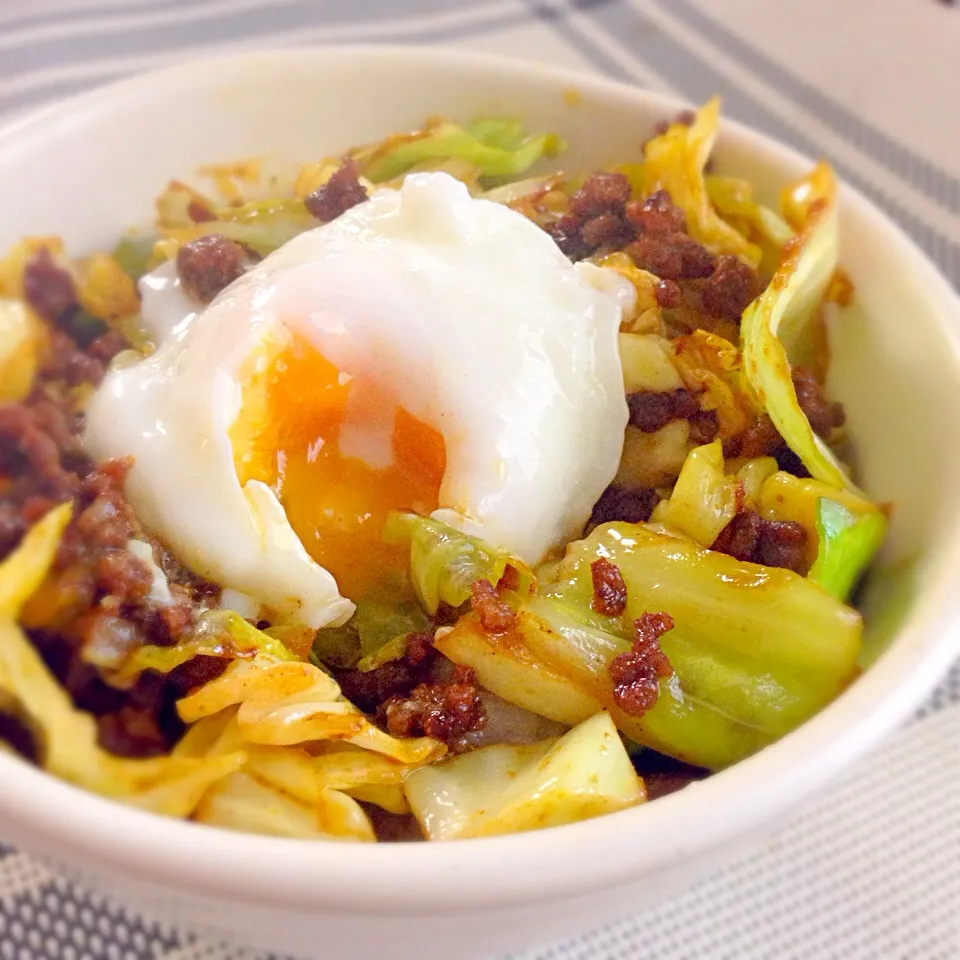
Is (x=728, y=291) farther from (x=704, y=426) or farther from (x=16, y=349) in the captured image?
(x=16, y=349)

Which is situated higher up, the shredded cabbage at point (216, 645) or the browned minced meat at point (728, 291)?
the browned minced meat at point (728, 291)

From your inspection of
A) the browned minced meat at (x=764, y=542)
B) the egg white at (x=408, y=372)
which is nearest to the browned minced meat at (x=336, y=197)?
the egg white at (x=408, y=372)

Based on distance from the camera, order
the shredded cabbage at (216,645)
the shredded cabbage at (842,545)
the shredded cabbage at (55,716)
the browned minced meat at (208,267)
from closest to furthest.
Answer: the shredded cabbage at (55,716)
the shredded cabbage at (216,645)
the shredded cabbage at (842,545)
the browned minced meat at (208,267)

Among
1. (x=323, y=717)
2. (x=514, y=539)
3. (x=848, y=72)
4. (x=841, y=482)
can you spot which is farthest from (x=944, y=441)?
(x=848, y=72)

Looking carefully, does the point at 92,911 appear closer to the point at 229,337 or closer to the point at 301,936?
the point at 301,936

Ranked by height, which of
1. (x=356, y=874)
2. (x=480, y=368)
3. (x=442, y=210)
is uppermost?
(x=442, y=210)

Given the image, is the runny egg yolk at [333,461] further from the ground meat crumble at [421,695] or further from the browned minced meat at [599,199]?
the browned minced meat at [599,199]
